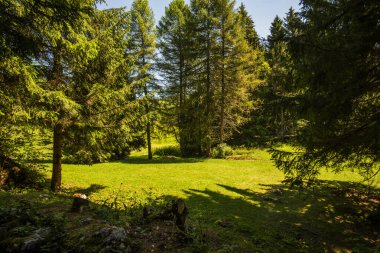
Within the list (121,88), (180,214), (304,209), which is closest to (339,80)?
(180,214)

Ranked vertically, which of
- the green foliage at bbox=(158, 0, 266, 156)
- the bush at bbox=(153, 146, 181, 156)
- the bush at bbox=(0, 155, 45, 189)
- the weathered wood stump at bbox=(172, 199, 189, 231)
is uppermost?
the green foliage at bbox=(158, 0, 266, 156)

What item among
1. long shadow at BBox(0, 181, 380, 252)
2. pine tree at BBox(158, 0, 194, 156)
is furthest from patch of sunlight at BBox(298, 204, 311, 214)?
pine tree at BBox(158, 0, 194, 156)

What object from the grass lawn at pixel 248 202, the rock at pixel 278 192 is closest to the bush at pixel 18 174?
the grass lawn at pixel 248 202

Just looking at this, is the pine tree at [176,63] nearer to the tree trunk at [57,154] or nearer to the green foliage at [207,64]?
the green foliage at [207,64]

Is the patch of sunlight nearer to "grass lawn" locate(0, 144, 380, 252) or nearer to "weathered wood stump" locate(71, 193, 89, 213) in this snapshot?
"grass lawn" locate(0, 144, 380, 252)

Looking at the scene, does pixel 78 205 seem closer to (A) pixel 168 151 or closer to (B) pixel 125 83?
(B) pixel 125 83

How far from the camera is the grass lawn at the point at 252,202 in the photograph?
7707 millimetres

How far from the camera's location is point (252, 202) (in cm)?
1182

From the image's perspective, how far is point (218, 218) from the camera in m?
9.09

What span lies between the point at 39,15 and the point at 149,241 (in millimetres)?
5944

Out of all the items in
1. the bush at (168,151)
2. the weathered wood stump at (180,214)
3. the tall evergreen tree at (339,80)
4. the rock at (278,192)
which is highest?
the tall evergreen tree at (339,80)

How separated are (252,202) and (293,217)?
78.2 inches

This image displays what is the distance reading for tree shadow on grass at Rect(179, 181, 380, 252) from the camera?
7.73 m

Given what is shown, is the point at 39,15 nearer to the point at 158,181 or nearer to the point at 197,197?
the point at 197,197
